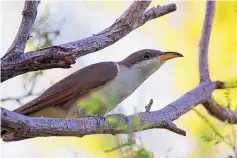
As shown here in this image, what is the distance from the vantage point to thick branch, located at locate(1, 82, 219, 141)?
913 mm

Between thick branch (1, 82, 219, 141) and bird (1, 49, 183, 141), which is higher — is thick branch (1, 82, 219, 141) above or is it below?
below

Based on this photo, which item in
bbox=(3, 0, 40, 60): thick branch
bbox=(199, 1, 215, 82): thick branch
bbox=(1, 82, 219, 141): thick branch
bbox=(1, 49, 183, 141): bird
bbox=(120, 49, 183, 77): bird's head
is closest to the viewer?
bbox=(1, 82, 219, 141): thick branch

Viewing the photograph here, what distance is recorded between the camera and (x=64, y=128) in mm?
1064

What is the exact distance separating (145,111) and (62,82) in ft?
1.17

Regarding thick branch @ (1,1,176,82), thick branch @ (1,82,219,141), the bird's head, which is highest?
the bird's head

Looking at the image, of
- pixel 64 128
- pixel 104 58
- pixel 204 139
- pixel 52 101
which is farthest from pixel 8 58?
pixel 104 58

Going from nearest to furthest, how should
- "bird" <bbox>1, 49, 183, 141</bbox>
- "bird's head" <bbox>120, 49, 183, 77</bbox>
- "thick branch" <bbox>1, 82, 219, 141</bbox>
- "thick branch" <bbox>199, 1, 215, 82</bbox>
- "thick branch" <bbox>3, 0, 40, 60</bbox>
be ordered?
"thick branch" <bbox>1, 82, 219, 141</bbox> → "thick branch" <bbox>3, 0, 40, 60</bbox> → "bird" <bbox>1, 49, 183, 141</bbox> → "bird's head" <bbox>120, 49, 183, 77</bbox> → "thick branch" <bbox>199, 1, 215, 82</bbox>

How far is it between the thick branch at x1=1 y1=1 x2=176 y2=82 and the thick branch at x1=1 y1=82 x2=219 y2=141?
8 centimetres

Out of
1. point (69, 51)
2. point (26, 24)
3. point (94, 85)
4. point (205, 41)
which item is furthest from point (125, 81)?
point (69, 51)

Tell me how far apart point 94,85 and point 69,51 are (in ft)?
1.88

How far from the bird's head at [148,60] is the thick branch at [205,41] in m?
0.20

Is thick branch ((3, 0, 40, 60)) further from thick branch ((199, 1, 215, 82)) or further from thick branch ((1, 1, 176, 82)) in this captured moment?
thick branch ((199, 1, 215, 82))

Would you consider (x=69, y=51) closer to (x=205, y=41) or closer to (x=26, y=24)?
(x=26, y=24)

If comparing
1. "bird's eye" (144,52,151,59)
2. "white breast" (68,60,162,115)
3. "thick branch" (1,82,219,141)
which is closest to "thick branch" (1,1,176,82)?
"thick branch" (1,82,219,141)
